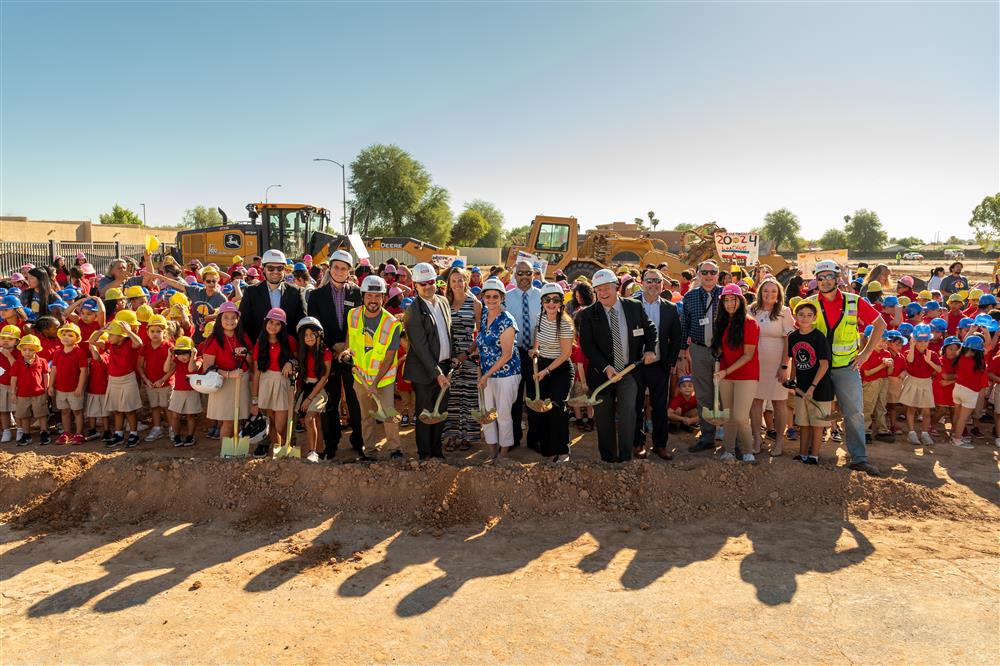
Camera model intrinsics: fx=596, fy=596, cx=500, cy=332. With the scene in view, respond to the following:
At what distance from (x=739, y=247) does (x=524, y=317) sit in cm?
1176

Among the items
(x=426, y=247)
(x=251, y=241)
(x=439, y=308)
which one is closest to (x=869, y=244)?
(x=426, y=247)

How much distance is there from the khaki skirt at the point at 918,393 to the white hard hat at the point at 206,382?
24.5 feet

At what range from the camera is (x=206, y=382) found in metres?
5.38

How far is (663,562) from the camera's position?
14.2 ft

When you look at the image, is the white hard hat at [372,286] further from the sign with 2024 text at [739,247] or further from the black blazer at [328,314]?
the sign with 2024 text at [739,247]

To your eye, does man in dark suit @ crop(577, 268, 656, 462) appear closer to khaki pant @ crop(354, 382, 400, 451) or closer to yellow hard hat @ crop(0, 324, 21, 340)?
khaki pant @ crop(354, 382, 400, 451)

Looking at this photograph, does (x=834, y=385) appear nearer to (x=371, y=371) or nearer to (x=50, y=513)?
(x=371, y=371)

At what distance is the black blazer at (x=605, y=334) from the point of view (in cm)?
557

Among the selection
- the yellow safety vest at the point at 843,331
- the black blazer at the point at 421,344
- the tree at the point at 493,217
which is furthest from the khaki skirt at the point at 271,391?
the tree at the point at 493,217

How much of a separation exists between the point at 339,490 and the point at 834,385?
15.3ft

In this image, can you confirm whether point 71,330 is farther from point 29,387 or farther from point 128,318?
point 29,387

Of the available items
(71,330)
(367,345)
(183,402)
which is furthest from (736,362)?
(71,330)

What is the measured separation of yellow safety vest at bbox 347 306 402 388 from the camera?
5.43 m

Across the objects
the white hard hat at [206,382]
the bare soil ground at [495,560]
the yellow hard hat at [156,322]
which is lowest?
the bare soil ground at [495,560]
